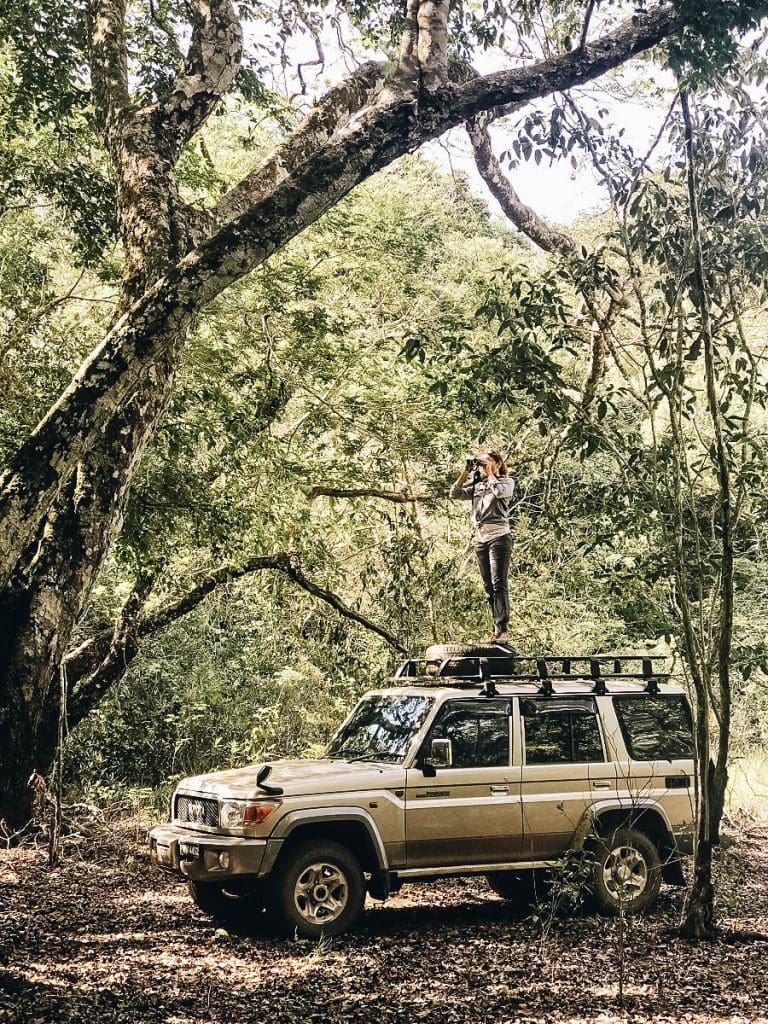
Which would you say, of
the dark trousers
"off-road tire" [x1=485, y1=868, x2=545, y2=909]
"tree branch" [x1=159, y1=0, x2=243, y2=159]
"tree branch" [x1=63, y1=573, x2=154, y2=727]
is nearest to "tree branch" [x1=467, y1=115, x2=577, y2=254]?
"tree branch" [x1=159, y1=0, x2=243, y2=159]

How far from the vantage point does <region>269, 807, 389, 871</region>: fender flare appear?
23.5ft

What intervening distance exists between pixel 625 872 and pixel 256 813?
3306 millimetres

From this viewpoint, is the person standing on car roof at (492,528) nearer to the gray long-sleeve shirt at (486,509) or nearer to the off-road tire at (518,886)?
the gray long-sleeve shirt at (486,509)

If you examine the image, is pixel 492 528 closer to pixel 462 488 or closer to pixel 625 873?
pixel 462 488

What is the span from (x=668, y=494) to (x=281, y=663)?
1064 cm

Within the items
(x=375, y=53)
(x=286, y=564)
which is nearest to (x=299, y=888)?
(x=286, y=564)

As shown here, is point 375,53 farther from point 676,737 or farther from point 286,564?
point 676,737

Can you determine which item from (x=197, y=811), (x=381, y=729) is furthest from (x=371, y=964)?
(x=381, y=729)

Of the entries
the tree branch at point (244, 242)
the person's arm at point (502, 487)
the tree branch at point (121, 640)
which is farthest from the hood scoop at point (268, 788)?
the tree branch at point (121, 640)

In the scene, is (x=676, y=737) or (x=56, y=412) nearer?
(x=56, y=412)

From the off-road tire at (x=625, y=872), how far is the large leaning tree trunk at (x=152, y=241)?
4.70 metres

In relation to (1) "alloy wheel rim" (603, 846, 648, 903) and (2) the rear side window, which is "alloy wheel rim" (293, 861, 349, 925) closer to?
(1) "alloy wheel rim" (603, 846, 648, 903)

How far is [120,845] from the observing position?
10961mm

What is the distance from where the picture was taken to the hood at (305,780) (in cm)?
733
